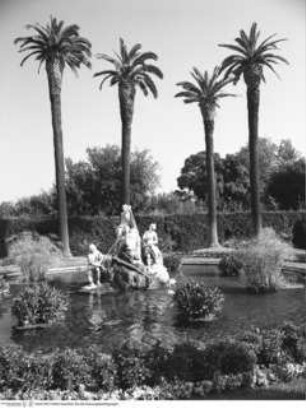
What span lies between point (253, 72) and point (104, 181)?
22353 millimetres

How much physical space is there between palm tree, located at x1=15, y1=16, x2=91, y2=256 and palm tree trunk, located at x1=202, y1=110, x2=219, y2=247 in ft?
36.8

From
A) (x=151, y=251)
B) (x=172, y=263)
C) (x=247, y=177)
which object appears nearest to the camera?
(x=151, y=251)

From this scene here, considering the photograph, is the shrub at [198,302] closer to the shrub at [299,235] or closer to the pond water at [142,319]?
the pond water at [142,319]

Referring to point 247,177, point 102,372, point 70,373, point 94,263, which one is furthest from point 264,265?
point 247,177

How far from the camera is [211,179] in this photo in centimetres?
4138

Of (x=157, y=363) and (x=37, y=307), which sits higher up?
(x=37, y=307)

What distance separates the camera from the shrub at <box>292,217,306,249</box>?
3731 centimetres

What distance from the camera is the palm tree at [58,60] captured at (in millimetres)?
34906

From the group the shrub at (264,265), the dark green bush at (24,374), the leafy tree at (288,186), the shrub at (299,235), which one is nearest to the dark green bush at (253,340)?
the dark green bush at (24,374)

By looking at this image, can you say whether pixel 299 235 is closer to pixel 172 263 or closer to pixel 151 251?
pixel 172 263

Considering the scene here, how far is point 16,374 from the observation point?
998cm

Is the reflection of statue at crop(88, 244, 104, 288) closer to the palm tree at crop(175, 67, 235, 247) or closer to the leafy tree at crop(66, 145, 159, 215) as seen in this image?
the palm tree at crop(175, 67, 235, 247)

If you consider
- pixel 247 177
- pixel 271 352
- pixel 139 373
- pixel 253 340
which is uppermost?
pixel 247 177

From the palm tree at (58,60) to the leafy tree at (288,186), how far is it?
2554cm
